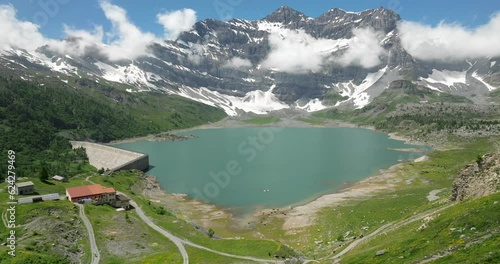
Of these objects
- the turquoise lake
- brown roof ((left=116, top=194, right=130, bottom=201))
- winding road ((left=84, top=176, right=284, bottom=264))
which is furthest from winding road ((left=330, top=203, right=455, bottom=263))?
brown roof ((left=116, top=194, right=130, bottom=201))

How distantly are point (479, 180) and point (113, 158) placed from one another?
161 meters

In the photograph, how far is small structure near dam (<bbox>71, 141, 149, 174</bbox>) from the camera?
16060 centimetres

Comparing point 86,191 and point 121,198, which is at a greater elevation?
point 86,191

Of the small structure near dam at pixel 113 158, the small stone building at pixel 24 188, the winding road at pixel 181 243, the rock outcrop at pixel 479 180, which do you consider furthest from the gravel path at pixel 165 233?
the small structure near dam at pixel 113 158

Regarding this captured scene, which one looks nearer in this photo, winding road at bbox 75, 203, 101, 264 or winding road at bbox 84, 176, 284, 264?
winding road at bbox 75, 203, 101, 264

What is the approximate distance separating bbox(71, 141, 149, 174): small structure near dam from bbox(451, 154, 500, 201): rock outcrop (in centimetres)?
12418

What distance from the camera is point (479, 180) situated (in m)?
50.8

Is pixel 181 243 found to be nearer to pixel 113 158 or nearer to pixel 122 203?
pixel 122 203

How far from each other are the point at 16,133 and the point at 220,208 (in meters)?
136

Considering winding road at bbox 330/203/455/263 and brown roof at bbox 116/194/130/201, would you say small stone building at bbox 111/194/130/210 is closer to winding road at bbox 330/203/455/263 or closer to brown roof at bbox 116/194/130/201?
brown roof at bbox 116/194/130/201

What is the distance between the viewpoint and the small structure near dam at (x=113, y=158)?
161 meters

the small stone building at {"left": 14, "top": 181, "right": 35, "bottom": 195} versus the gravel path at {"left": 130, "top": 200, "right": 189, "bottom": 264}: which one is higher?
the small stone building at {"left": 14, "top": 181, "right": 35, "bottom": 195}

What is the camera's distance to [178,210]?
103m

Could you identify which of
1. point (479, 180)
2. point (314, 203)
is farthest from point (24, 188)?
point (479, 180)
